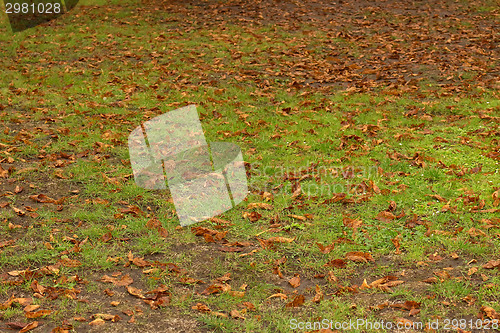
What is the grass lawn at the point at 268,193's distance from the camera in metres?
3.69

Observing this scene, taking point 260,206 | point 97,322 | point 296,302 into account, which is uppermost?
point 97,322

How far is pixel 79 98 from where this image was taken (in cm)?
808

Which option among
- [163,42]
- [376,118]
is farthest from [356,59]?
[163,42]

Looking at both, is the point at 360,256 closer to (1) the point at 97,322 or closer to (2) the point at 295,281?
(2) the point at 295,281

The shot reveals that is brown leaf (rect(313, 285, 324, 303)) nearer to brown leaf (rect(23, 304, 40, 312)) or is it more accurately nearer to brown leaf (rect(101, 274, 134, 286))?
brown leaf (rect(101, 274, 134, 286))

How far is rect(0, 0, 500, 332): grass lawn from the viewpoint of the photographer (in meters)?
3.69

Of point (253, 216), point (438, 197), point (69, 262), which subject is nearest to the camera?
point (69, 262)

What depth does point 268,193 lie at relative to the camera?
527 cm

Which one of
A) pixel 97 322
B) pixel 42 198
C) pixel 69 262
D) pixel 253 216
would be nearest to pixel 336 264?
pixel 253 216

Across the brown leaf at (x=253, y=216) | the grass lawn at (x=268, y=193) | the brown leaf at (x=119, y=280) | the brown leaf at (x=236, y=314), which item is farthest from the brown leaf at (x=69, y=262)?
the brown leaf at (x=253, y=216)

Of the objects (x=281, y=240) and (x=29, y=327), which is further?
(x=281, y=240)

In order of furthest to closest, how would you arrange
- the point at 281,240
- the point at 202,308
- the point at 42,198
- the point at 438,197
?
the point at 42,198 < the point at 438,197 < the point at 281,240 < the point at 202,308

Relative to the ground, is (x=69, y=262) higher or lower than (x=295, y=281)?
higher

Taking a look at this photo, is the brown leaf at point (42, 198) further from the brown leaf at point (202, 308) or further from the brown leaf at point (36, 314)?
the brown leaf at point (202, 308)
